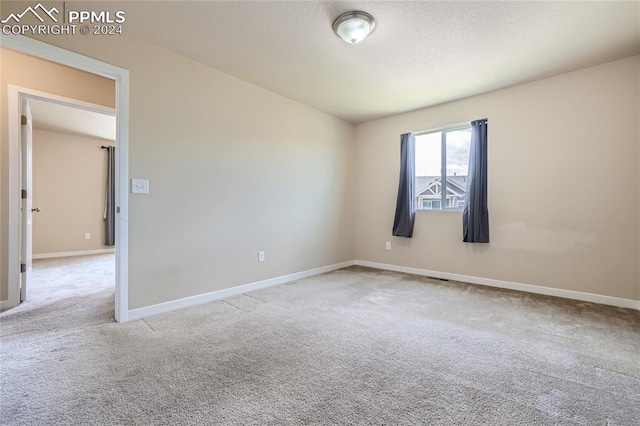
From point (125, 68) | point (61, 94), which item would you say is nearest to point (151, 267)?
point (125, 68)

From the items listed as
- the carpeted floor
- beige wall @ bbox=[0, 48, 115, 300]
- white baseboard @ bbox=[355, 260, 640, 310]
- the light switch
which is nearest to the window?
white baseboard @ bbox=[355, 260, 640, 310]

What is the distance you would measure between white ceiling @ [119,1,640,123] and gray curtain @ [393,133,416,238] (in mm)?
1024

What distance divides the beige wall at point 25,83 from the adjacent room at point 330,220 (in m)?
0.02

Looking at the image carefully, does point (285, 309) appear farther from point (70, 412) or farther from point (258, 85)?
point (258, 85)

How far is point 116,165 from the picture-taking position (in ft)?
7.99

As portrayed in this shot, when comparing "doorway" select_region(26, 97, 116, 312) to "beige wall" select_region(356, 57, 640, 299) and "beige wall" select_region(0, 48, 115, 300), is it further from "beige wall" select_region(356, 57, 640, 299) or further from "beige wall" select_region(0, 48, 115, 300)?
"beige wall" select_region(356, 57, 640, 299)

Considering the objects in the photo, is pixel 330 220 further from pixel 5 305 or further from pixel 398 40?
pixel 5 305

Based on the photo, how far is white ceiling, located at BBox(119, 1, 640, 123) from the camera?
2154 millimetres

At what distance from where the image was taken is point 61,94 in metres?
3.07

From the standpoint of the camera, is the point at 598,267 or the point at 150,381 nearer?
the point at 150,381

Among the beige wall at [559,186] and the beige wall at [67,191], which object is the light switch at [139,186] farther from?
the beige wall at [67,191]

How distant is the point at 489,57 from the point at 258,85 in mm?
2530

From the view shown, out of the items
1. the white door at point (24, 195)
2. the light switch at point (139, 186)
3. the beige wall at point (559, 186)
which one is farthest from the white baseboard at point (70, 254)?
the beige wall at point (559, 186)

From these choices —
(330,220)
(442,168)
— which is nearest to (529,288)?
(442,168)
